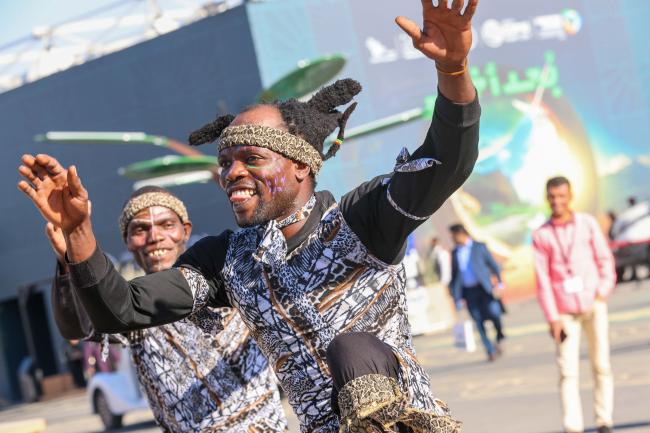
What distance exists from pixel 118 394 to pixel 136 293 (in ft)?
40.8

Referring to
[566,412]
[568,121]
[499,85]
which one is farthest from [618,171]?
[566,412]

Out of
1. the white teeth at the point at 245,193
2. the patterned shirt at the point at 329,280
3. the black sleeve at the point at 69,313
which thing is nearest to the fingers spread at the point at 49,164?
the patterned shirt at the point at 329,280

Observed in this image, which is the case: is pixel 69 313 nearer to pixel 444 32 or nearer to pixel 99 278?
pixel 99 278

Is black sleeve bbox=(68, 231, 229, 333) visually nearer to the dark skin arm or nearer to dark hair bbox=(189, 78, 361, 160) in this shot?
dark hair bbox=(189, 78, 361, 160)

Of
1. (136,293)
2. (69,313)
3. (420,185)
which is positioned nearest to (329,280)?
(420,185)

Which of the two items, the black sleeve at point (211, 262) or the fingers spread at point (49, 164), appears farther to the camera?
the black sleeve at point (211, 262)

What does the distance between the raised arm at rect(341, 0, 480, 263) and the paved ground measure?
18.0 feet

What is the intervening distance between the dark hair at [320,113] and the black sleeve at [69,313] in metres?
0.75

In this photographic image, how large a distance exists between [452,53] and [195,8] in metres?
28.0

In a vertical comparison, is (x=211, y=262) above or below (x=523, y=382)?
above

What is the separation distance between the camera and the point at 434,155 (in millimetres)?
2895

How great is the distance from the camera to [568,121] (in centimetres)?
3341

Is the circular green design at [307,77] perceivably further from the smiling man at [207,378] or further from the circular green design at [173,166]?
the smiling man at [207,378]

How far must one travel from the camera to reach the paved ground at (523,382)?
30.1ft
